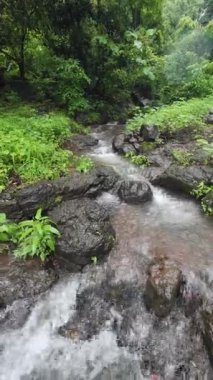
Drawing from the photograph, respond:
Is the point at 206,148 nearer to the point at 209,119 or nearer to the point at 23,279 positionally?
the point at 209,119

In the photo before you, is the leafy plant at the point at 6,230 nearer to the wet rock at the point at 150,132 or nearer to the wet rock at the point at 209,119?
the wet rock at the point at 150,132

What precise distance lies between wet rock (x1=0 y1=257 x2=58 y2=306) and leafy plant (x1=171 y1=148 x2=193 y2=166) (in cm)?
463

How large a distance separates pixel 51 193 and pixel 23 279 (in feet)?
6.93

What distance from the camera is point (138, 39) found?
42.4 ft

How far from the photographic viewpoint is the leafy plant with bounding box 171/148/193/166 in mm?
8117

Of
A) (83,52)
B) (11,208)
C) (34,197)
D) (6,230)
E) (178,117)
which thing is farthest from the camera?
(83,52)

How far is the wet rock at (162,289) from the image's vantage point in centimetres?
446

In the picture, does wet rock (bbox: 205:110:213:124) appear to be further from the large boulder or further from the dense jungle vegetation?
the large boulder

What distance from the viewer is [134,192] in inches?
286

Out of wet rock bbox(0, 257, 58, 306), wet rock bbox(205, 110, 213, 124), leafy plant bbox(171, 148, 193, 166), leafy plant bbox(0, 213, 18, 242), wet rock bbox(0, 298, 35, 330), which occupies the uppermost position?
wet rock bbox(205, 110, 213, 124)

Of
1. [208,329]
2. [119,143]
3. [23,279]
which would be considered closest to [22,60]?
[119,143]

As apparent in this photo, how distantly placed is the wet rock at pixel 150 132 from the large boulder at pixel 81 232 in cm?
404

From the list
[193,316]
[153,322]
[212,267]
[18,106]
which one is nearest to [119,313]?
[153,322]

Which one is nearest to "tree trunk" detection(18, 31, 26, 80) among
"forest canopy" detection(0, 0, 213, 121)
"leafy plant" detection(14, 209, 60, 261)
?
"forest canopy" detection(0, 0, 213, 121)
